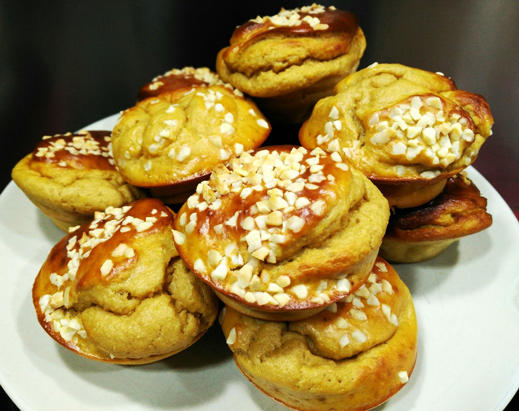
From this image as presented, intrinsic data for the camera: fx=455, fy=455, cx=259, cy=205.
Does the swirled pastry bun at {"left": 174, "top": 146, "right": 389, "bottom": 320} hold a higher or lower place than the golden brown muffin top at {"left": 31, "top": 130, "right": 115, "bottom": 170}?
higher

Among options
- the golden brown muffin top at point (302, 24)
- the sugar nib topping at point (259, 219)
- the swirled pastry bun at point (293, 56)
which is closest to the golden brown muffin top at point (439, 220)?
the sugar nib topping at point (259, 219)

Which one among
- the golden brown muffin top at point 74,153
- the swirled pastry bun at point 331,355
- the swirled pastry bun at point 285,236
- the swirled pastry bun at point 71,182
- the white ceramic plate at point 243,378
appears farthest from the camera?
the golden brown muffin top at point 74,153

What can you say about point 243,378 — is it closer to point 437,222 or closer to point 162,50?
point 437,222

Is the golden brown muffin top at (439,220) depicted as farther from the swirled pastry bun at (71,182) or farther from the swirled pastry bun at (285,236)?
the swirled pastry bun at (71,182)

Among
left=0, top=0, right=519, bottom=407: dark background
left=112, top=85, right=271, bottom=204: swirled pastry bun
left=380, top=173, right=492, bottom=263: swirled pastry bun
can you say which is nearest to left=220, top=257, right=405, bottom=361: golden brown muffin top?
left=380, top=173, right=492, bottom=263: swirled pastry bun

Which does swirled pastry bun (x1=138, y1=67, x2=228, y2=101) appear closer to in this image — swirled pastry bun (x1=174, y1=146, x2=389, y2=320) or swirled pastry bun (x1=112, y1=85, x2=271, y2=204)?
swirled pastry bun (x1=112, y1=85, x2=271, y2=204)

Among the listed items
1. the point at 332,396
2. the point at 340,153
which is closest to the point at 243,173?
the point at 340,153

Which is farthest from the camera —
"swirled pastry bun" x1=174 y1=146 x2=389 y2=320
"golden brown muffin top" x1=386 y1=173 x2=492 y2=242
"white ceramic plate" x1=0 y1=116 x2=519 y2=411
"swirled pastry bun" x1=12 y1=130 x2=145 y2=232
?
"swirled pastry bun" x1=12 y1=130 x2=145 y2=232
